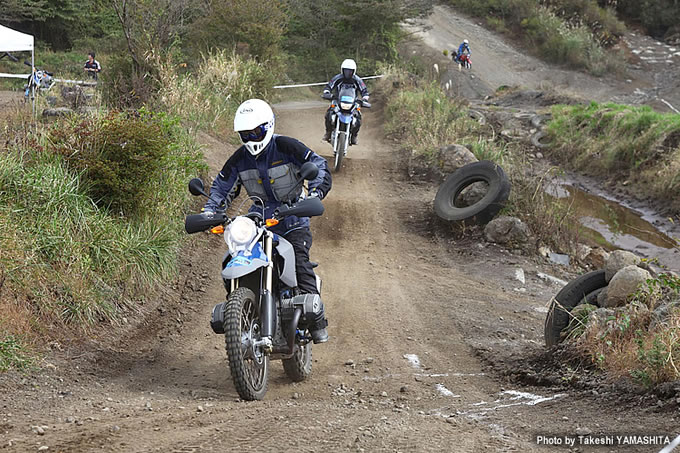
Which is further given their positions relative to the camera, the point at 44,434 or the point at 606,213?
the point at 606,213

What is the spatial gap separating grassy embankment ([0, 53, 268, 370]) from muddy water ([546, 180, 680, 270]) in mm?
7539

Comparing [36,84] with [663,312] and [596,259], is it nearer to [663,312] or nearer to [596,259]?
[596,259]

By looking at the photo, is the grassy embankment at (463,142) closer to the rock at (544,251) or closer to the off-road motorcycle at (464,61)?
the rock at (544,251)

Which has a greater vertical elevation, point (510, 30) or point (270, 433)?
point (270, 433)

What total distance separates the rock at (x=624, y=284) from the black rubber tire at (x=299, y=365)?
2802mm

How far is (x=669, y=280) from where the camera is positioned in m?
6.16

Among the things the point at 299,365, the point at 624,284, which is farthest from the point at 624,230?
the point at 299,365

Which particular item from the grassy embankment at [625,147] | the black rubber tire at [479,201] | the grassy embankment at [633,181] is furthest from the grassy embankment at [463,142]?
the grassy embankment at [633,181]

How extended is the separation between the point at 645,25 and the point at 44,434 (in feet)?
171

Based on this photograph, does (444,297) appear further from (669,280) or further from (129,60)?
(129,60)

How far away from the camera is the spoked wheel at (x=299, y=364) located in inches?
239

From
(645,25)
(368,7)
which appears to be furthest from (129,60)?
(645,25)

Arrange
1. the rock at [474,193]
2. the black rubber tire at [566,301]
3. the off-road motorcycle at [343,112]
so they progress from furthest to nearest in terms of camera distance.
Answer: the off-road motorcycle at [343,112], the rock at [474,193], the black rubber tire at [566,301]

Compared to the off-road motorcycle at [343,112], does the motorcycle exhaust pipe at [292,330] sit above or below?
above
